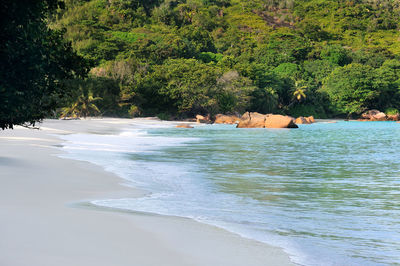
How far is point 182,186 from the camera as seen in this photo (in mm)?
10969

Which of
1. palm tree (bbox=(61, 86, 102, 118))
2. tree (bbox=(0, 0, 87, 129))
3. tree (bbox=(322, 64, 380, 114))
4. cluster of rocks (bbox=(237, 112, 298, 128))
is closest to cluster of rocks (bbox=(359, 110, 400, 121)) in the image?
tree (bbox=(322, 64, 380, 114))

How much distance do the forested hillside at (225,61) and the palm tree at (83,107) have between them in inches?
4.1

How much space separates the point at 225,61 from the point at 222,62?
→ 62 centimetres

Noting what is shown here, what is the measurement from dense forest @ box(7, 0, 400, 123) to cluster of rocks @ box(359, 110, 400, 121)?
47.5 inches

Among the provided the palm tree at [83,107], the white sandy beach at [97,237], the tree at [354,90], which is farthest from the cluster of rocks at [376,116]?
the white sandy beach at [97,237]

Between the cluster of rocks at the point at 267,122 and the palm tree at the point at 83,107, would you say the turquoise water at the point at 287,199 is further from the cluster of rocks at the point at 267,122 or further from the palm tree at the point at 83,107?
the palm tree at the point at 83,107

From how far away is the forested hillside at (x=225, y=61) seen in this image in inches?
2350

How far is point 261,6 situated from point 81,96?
119579 millimetres

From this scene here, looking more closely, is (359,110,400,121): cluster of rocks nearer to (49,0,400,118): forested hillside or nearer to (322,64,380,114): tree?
(322,64,380,114): tree

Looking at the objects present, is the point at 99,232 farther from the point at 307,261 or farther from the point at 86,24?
the point at 86,24

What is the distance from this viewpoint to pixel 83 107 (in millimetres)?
51156

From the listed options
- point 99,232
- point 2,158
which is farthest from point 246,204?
point 2,158

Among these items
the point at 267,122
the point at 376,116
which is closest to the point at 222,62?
the point at 376,116

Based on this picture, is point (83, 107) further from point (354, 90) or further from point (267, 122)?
point (354, 90)
